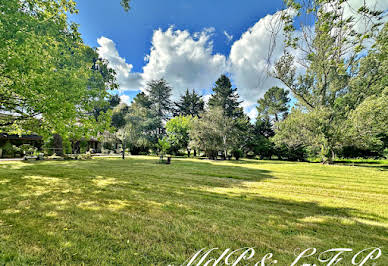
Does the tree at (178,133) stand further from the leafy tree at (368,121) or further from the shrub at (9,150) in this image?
the leafy tree at (368,121)

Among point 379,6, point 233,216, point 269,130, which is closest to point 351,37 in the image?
point 379,6

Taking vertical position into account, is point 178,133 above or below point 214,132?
above

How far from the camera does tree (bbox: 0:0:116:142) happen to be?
17.2 ft

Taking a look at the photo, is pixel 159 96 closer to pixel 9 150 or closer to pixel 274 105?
pixel 9 150

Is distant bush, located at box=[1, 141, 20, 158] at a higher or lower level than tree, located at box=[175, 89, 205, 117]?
lower

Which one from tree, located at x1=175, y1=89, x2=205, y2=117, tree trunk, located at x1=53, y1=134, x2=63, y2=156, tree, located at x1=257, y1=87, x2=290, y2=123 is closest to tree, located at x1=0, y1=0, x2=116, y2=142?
tree trunk, located at x1=53, y1=134, x2=63, y2=156

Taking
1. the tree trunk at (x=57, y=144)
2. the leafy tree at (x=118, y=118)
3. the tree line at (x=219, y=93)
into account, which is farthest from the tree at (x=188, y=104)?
the tree trunk at (x=57, y=144)

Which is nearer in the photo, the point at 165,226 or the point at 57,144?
the point at 165,226

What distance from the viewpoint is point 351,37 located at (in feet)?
12.5

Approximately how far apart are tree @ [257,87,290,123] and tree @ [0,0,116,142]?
38.7 meters

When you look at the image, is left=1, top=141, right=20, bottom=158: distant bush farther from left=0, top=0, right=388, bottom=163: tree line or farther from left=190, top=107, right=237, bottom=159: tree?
left=190, top=107, right=237, bottom=159: tree

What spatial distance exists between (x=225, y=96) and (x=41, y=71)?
35.0m

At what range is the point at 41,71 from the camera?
19.6ft

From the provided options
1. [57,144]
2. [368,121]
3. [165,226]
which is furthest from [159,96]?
[165,226]
